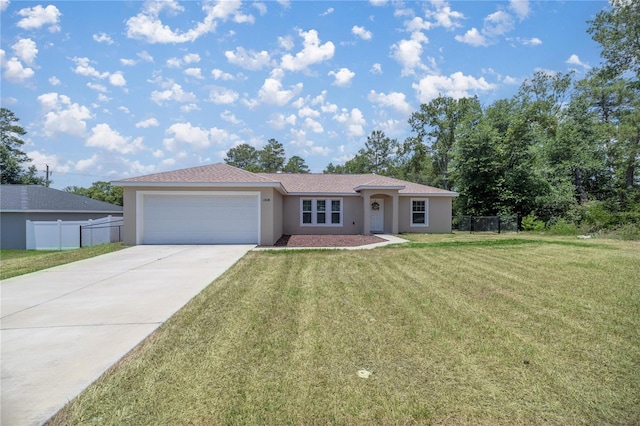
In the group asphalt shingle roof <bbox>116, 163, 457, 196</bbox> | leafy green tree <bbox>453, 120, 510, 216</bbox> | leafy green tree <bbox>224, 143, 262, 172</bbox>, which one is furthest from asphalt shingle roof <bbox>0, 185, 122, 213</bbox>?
leafy green tree <bbox>224, 143, 262, 172</bbox>

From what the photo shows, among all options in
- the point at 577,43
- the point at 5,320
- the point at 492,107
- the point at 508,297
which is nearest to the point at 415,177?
the point at 492,107

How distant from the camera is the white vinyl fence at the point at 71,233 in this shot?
1587 cm

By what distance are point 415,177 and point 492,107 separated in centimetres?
1391

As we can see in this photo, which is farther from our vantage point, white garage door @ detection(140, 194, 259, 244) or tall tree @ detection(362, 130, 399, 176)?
tall tree @ detection(362, 130, 399, 176)

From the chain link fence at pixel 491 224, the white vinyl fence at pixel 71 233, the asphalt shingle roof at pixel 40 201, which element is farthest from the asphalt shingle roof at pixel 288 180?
the asphalt shingle roof at pixel 40 201

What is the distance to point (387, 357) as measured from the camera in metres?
3.46

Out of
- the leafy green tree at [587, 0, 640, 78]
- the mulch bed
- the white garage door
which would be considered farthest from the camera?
the leafy green tree at [587, 0, 640, 78]

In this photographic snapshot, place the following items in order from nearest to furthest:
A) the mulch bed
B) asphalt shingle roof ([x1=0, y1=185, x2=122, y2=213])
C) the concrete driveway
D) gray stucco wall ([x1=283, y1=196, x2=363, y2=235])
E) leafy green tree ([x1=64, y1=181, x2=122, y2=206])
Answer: the concrete driveway, the mulch bed, gray stucco wall ([x1=283, y1=196, x2=363, y2=235]), asphalt shingle roof ([x1=0, y1=185, x2=122, y2=213]), leafy green tree ([x1=64, y1=181, x2=122, y2=206])

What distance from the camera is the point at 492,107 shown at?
26750mm

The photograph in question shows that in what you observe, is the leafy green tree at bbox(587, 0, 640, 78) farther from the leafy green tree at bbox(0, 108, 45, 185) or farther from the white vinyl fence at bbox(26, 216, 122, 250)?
the leafy green tree at bbox(0, 108, 45, 185)

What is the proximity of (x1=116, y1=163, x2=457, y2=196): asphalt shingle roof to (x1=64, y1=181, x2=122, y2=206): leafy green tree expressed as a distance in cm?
3005

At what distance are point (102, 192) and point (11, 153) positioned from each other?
10998 mm

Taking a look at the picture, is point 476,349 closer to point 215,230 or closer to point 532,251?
point 532,251

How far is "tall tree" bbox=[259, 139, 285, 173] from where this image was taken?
48.9 m
